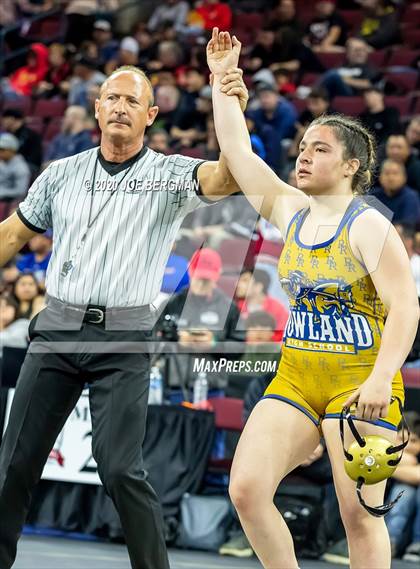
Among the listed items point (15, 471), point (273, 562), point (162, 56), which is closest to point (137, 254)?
point (15, 471)

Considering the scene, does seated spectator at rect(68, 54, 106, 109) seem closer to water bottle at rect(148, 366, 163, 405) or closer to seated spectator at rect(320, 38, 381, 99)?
seated spectator at rect(320, 38, 381, 99)

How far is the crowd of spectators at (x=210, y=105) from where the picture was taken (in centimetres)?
861

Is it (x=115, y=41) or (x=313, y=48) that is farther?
(x=115, y=41)

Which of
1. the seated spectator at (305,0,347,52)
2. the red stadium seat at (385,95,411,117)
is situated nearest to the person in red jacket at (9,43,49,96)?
the seated spectator at (305,0,347,52)

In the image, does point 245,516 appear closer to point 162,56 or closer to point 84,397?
point 84,397

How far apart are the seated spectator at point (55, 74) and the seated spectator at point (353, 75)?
4.26 m

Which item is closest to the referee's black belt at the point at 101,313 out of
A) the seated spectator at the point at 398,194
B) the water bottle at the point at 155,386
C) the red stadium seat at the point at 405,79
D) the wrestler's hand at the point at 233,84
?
the wrestler's hand at the point at 233,84

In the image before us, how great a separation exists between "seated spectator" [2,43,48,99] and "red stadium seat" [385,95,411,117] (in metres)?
5.56

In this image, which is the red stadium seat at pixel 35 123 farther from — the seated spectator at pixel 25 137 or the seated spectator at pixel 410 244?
the seated spectator at pixel 410 244

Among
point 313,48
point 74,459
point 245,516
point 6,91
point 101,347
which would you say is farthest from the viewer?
point 6,91

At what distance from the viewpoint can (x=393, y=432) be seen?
426 cm

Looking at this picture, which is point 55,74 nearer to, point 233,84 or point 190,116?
point 190,116

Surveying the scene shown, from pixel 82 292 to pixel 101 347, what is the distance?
0.26 m

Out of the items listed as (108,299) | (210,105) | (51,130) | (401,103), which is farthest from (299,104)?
(108,299)
